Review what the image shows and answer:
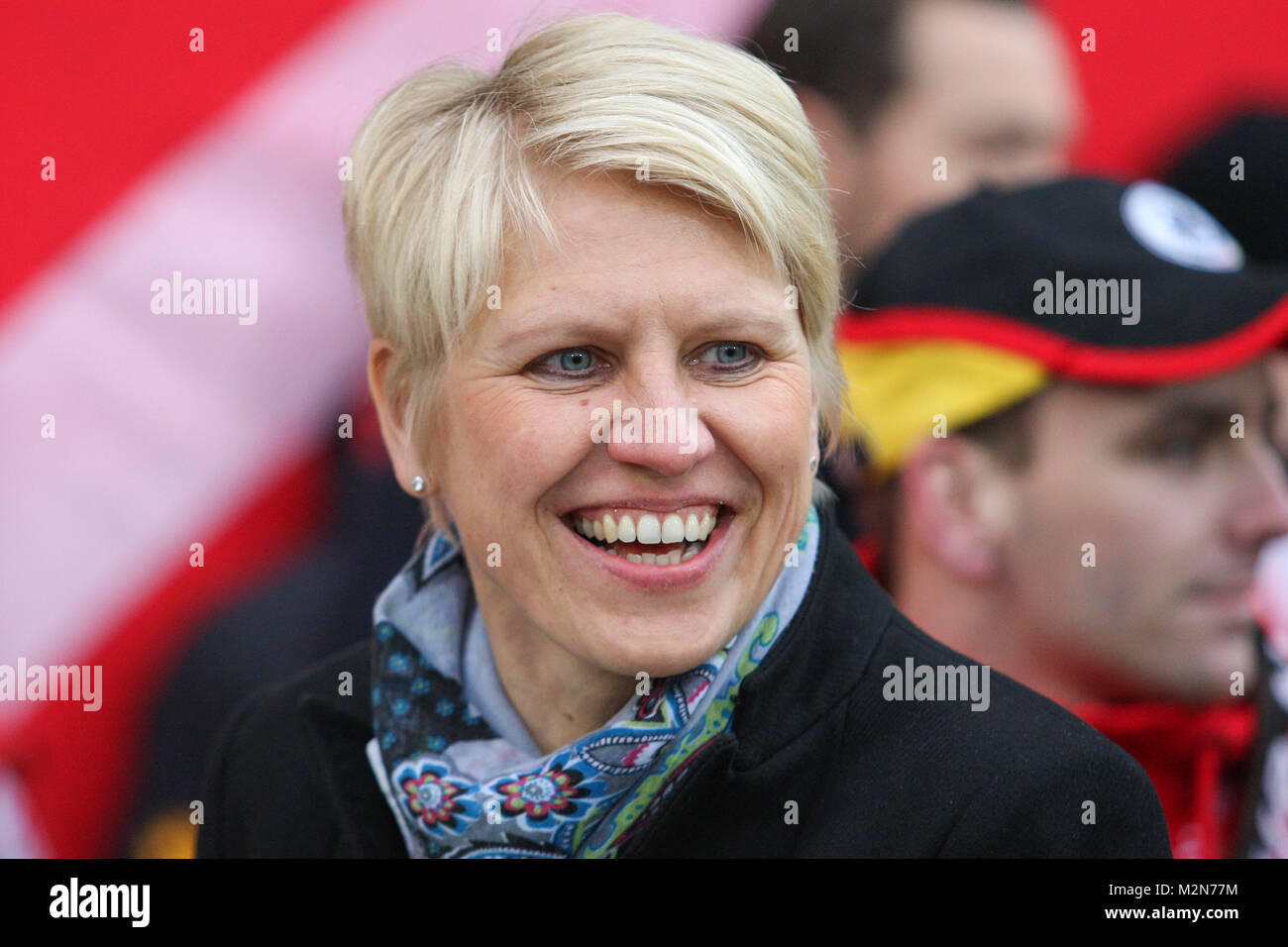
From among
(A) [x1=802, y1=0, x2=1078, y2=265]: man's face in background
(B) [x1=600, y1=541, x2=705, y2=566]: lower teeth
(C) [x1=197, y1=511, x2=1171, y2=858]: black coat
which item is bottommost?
(C) [x1=197, y1=511, x2=1171, y2=858]: black coat

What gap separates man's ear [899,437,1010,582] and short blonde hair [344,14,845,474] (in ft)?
2.96

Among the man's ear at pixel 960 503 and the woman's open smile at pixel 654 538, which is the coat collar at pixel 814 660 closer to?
the woman's open smile at pixel 654 538

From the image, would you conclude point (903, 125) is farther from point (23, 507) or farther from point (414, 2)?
point (23, 507)

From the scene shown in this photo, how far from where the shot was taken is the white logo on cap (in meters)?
2.43

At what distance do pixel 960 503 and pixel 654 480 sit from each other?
117 cm

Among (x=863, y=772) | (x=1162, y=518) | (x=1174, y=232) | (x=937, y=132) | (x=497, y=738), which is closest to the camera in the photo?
(x=863, y=772)

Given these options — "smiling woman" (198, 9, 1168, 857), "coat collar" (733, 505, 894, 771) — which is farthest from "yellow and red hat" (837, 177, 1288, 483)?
"smiling woman" (198, 9, 1168, 857)

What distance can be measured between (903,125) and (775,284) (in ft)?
5.94

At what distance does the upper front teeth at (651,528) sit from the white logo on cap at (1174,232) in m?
1.26

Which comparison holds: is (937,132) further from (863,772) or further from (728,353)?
(863,772)

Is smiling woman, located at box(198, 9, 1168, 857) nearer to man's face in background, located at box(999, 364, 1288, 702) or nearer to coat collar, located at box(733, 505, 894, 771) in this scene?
coat collar, located at box(733, 505, 894, 771)

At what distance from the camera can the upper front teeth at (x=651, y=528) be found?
4.96 feet

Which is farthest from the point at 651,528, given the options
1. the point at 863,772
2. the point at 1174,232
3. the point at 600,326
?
the point at 1174,232

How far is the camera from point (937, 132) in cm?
319
